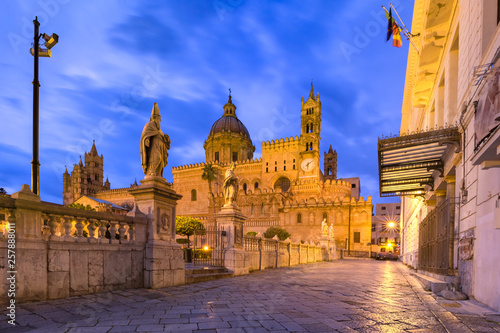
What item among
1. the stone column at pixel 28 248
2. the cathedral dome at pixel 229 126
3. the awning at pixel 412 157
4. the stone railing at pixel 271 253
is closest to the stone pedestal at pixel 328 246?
the stone railing at pixel 271 253

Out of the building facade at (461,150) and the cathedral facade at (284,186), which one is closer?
the building facade at (461,150)

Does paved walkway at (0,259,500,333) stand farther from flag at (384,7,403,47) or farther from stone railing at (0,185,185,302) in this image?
flag at (384,7,403,47)

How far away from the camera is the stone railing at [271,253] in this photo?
1354 centimetres

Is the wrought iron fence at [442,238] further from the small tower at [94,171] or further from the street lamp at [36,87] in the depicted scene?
the small tower at [94,171]

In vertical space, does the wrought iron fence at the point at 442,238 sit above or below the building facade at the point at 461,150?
below

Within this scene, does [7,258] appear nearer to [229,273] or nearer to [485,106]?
[229,273]

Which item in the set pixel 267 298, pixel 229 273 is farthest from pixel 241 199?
pixel 267 298

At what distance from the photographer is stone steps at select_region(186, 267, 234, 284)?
916 centimetres

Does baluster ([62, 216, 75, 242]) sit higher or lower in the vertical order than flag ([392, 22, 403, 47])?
lower

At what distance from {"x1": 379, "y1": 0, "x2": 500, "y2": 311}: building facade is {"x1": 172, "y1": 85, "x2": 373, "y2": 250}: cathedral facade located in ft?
117

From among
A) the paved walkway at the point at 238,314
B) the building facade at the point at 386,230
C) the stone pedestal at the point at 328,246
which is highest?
the paved walkway at the point at 238,314

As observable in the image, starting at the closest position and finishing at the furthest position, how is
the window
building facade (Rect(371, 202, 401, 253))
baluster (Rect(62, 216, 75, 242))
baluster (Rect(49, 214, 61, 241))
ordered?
baluster (Rect(49, 214, 61, 241))
baluster (Rect(62, 216, 75, 242))
the window
building facade (Rect(371, 202, 401, 253))

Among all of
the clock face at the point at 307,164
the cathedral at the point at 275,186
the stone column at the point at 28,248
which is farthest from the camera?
the clock face at the point at 307,164

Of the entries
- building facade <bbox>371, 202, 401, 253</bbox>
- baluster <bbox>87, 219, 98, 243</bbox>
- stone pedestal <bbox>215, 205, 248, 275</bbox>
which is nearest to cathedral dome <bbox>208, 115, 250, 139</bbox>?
building facade <bbox>371, 202, 401, 253</bbox>
